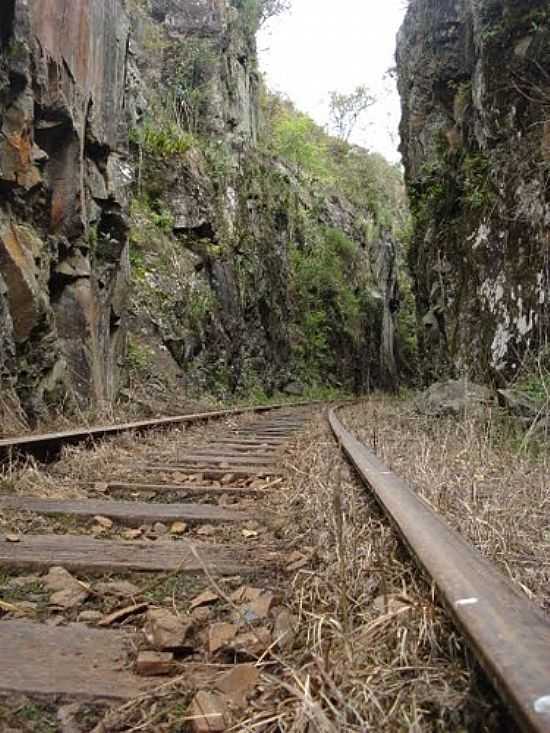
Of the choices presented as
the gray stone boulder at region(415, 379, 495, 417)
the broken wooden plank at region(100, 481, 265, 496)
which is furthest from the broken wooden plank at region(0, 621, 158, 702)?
the gray stone boulder at region(415, 379, 495, 417)

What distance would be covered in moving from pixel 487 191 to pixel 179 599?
28.7ft

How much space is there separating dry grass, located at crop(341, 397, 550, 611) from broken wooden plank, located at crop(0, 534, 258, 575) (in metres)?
0.84

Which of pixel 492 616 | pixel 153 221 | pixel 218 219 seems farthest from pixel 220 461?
pixel 218 219

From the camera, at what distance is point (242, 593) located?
75.7 inches

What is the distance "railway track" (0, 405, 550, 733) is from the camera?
118 cm

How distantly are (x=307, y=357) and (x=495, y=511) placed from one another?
2296cm

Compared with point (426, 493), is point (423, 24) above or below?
above

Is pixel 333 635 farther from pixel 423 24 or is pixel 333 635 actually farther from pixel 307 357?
pixel 307 357

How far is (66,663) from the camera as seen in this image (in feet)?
4.89

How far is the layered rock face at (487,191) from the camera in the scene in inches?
305

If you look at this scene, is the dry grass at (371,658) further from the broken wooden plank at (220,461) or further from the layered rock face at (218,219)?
the layered rock face at (218,219)

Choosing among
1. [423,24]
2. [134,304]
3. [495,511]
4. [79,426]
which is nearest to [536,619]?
[495,511]

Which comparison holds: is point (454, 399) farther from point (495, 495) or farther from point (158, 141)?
point (158, 141)

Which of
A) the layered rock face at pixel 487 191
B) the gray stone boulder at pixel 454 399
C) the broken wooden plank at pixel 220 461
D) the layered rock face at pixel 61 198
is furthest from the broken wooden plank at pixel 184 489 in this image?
the layered rock face at pixel 487 191
